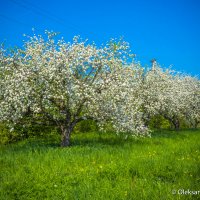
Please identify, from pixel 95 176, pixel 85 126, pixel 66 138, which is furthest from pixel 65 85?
pixel 85 126

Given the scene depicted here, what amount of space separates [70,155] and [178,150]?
6892mm

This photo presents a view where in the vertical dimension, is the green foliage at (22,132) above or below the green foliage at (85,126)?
below

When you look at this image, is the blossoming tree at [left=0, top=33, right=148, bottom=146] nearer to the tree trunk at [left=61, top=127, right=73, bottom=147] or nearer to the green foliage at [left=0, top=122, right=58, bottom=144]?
the tree trunk at [left=61, top=127, right=73, bottom=147]

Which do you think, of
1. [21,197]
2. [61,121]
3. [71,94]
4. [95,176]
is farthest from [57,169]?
[61,121]

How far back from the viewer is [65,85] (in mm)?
19938

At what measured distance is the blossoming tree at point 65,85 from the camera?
63.9ft

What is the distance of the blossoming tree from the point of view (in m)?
19.5

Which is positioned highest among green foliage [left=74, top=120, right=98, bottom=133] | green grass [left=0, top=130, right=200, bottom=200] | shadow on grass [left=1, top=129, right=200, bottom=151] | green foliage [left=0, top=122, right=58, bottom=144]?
green foliage [left=74, top=120, right=98, bottom=133]

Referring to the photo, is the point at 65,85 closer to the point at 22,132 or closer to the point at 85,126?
the point at 22,132

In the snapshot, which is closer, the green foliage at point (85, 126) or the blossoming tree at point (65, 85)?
the blossoming tree at point (65, 85)

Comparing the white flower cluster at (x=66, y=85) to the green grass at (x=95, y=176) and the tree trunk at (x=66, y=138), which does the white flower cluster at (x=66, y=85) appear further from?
the green grass at (x=95, y=176)

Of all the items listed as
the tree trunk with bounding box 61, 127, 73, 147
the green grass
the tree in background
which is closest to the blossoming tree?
the tree trunk with bounding box 61, 127, 73, 147

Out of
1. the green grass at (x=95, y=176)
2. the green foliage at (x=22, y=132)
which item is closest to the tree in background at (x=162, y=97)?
the green foliage at (x=22, y=132)

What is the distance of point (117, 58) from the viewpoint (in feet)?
72.3
